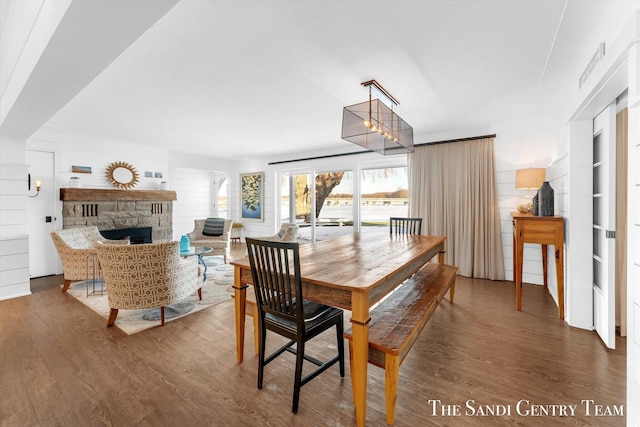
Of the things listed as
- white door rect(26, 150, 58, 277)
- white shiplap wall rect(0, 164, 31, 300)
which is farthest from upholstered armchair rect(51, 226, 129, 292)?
white door rect(26, 150, 58, 277)

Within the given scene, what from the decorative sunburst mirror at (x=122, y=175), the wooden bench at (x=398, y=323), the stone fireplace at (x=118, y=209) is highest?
the decorative sunburst mirror at (x=122, y=175)

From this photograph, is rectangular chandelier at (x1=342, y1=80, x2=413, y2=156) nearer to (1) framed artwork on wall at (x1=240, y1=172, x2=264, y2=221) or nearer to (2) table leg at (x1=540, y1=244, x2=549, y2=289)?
(2) table leg at (x1=540, y1=244, x2=549, y2=289)

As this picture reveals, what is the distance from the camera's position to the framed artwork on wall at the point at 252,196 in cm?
744

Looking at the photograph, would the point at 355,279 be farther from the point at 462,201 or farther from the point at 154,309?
the point at 462,201

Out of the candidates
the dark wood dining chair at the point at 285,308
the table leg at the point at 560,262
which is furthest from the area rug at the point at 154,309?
the table leg at the point at 560,262

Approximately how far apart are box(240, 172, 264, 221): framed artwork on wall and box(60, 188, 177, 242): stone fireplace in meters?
2.03

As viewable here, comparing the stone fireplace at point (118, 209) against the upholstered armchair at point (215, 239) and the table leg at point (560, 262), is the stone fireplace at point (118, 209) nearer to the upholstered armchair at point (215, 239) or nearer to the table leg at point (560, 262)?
the upholstered armchair at point (215, 239)

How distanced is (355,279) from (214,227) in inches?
196

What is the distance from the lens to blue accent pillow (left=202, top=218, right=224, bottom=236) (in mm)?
5887

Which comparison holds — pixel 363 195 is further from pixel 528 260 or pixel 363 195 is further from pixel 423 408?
pixel 423 408

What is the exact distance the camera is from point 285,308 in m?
1.67

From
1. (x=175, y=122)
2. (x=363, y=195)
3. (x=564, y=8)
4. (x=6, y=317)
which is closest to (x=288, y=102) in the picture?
(x=175, y=122)

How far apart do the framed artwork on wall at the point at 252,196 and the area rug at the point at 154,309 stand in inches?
124

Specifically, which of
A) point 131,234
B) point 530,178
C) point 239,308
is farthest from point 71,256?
point 530,178
